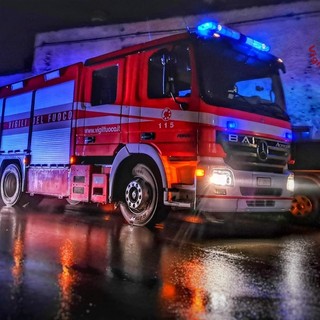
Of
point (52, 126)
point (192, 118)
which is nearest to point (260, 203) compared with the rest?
point (192, 118)

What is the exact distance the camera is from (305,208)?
8.78 m

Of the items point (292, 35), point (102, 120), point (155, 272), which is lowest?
point (155, 272)

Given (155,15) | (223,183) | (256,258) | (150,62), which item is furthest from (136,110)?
(155,15)

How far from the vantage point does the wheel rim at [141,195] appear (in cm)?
730

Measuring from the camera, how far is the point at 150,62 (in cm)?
729

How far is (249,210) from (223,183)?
2.30ft

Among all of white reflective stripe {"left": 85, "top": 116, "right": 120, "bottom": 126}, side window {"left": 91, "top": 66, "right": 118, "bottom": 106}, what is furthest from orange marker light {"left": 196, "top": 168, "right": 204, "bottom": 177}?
side window {"left": 91, "top": 66, "right": 118, "bottom": 106}

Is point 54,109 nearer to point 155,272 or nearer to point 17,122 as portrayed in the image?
point 17,122

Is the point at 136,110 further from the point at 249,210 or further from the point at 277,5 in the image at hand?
the point at 277,5

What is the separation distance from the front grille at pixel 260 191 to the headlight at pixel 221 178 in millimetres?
277

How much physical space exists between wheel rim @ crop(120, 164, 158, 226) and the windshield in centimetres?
171

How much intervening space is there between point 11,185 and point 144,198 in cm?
465

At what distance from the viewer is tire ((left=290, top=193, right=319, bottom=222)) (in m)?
8.65

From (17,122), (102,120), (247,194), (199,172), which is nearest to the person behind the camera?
(199,172)
